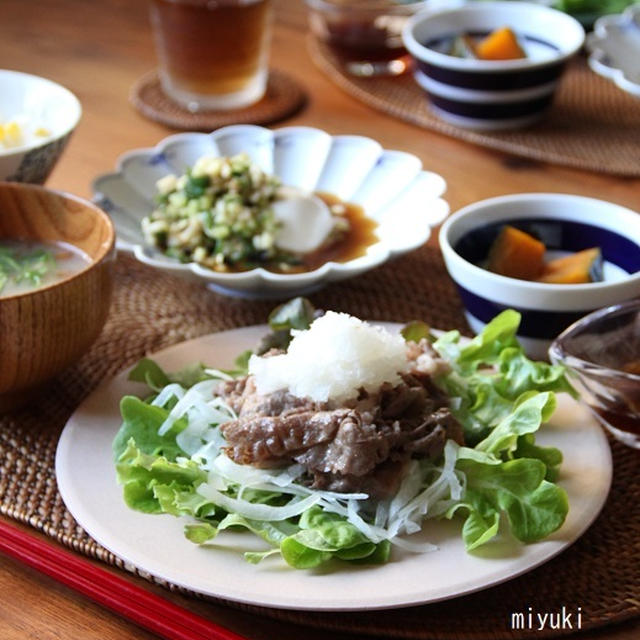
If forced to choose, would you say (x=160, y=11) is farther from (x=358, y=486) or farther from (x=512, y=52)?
(x=358, y=486)

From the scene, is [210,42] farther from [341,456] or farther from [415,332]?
[341,456]

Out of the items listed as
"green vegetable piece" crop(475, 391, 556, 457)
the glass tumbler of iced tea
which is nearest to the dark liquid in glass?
the glass tumbler of iced tea

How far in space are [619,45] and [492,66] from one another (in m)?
0.44

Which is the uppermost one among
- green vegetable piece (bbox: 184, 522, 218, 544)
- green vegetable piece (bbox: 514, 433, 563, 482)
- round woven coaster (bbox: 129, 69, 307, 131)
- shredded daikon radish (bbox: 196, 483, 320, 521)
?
green vegetable piece (bbox: 514, 433, 563, 482)

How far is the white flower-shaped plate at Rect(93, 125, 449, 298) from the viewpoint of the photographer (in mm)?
1874

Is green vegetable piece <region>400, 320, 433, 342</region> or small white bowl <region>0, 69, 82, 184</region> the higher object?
green vegetable piece <region>400, 320, 433, 342</region>

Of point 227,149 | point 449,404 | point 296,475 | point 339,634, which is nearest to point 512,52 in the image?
point 227,149

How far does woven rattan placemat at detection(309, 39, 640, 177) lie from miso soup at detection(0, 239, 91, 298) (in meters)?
1.17

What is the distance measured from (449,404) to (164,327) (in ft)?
2.04

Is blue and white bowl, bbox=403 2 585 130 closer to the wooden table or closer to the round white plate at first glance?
the wooden table

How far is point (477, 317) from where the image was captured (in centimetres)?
182

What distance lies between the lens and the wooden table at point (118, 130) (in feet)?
4.25

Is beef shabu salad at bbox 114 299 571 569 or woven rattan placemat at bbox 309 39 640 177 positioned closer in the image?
beef shabu salad at bbox 114 299 571 569

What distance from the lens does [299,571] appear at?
1259mm
